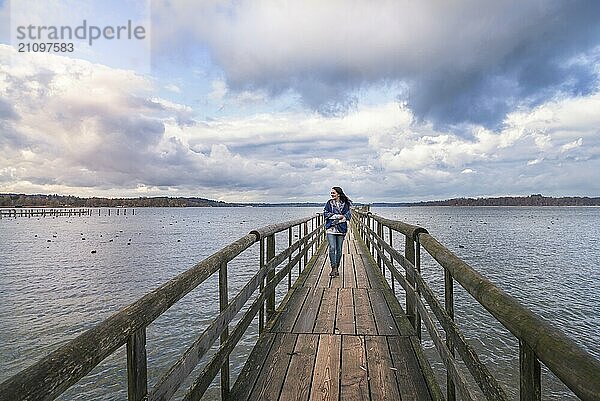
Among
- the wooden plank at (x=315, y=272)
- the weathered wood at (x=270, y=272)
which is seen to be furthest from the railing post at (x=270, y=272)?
the wooden plank at (x=315, y=272)

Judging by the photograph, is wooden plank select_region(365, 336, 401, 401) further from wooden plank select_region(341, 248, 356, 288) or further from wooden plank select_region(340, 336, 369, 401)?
wooden plank select_region(341, 248, 356, 288)

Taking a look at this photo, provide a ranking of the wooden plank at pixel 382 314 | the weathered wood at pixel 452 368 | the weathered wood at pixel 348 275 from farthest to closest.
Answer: the weathered wood at pixel 348 275
the wooden plank at pixel 382 314
the weathered wood at pixel 452 368

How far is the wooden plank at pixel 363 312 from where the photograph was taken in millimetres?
5027

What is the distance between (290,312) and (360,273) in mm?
3690

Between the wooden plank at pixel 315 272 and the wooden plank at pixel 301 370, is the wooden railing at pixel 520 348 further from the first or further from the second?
the wooden plank at pixel 315 272

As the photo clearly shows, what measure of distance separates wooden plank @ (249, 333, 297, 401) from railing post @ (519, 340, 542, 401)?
2.12 m

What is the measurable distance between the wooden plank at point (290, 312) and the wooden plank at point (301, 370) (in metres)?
0.35

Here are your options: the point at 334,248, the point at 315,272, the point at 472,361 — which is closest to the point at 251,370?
the point at 472,361

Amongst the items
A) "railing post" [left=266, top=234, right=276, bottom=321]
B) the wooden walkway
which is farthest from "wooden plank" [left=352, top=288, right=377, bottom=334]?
"railing post" [left=266, top=234, right=276, bottom=321]

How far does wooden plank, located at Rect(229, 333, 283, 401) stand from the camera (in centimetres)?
340

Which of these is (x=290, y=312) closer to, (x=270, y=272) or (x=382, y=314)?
(x=270, y=272)

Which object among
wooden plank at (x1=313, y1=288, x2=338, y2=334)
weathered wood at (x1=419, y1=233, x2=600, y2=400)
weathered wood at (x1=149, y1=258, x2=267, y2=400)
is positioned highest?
weathered wood at (x1=419, y1=233, x2=600, y2=400)

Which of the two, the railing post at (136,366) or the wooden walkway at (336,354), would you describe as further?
the wooden walkway at (336,354)

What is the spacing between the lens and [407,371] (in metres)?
3.79
